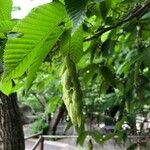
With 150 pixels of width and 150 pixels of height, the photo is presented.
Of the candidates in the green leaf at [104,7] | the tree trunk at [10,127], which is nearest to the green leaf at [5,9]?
the green leaf at [104,7]

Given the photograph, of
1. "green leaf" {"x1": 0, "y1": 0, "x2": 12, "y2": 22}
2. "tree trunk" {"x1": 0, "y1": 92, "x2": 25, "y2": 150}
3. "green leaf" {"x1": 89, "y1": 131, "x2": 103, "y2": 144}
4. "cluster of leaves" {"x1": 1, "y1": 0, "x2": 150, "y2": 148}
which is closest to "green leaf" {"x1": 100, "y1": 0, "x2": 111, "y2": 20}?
"cluster of leaves" {"x1": 1, "y1": 0, "x2": 150, "y2": 148}

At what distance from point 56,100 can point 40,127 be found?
7.96 metres

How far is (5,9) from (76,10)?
19 cm

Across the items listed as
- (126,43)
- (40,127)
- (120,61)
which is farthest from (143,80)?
(40,127)

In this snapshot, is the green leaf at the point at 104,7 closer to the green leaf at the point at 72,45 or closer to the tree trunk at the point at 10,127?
the green leaf at the point at 72,45

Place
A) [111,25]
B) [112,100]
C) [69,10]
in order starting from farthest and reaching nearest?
[112,100] < [111,25] < [69,10]

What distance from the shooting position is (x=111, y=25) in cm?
109

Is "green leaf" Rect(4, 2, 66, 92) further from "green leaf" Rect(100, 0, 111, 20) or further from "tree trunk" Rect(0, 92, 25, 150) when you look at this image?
"tree trunk" Rect(0, 92, 25, 150)

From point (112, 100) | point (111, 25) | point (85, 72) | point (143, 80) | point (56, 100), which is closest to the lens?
point (111, 25)

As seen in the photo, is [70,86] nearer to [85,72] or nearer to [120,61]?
[85,72]

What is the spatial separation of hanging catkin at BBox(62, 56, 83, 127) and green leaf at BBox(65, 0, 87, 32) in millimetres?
77

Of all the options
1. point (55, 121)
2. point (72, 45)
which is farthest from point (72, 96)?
point (55, 121)

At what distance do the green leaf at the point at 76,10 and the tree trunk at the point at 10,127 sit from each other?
7.29ft

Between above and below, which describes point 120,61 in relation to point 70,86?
above
